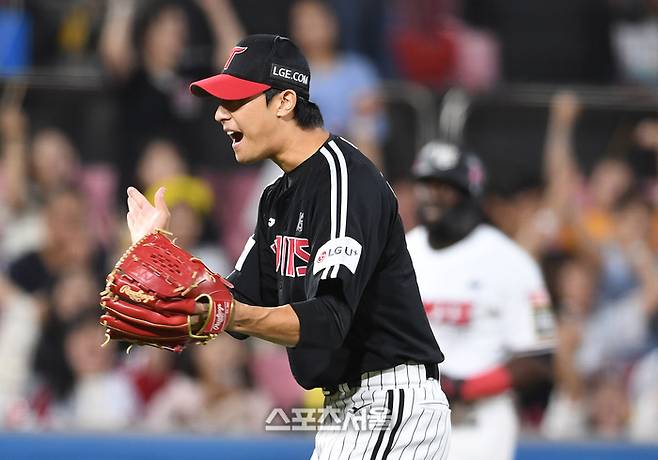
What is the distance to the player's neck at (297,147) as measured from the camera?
151 inches

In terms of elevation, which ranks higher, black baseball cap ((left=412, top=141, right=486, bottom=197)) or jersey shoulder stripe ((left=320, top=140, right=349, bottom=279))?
jersey shoulder stripe ((left=320, top=140, right=349, bottom=279))

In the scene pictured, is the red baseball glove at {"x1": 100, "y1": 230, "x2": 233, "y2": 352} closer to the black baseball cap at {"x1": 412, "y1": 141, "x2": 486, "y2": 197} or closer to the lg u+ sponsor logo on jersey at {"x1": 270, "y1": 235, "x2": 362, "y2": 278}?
the lg u+ sponsor logo on jersey at {"x1": 270, "y1": 235, "x2": 362, "y2": 278}

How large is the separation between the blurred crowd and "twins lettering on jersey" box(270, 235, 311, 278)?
2978 mm

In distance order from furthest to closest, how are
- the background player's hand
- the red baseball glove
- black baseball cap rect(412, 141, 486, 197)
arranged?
black baseball cap rect(412, 141, 486, 197)
the background player's hand
the red baseball glove

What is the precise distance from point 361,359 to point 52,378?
12.1ft

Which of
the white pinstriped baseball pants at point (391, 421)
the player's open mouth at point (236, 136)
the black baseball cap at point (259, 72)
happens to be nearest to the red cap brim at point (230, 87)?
the black baseball cap at point (259, 72)

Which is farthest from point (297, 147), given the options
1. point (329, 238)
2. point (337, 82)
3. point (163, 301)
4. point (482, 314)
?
point (337, 82)

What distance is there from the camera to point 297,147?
151 inches

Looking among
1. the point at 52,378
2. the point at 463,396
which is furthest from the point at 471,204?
the point at 52,378

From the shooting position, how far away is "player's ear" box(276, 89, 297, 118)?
3.78 metres

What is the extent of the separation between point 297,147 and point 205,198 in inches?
153

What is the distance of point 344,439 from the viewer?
153 inches

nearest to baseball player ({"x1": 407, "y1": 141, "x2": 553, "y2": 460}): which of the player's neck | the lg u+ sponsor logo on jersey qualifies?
the lg u+ sponsor logo on jersey

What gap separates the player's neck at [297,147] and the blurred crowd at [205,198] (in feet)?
10.4
